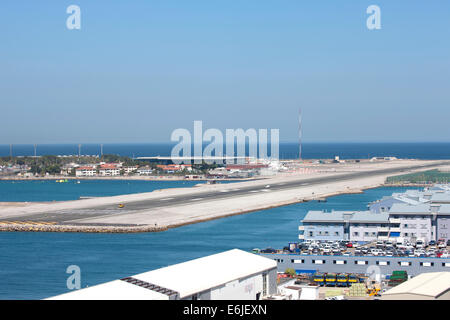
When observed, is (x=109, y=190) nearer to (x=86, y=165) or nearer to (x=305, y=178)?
(x=305, y=178)

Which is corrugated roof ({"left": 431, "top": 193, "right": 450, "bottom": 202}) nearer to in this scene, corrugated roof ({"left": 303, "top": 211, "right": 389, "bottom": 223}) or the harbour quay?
corrugated roof ({"left": 303, "top": 211, "right": 389, "bottom": 223})

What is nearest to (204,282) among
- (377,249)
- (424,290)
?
(424,290)

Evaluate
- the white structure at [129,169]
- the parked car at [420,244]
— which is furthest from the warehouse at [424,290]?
the white structure at [129,169]

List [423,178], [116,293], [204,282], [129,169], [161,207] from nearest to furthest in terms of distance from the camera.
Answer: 1. [116,293]
2. [204,282]
3. [161,207]
4. [423,178]
5. [129,169]

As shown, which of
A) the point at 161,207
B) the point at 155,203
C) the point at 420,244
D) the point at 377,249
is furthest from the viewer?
the point at 155,203
